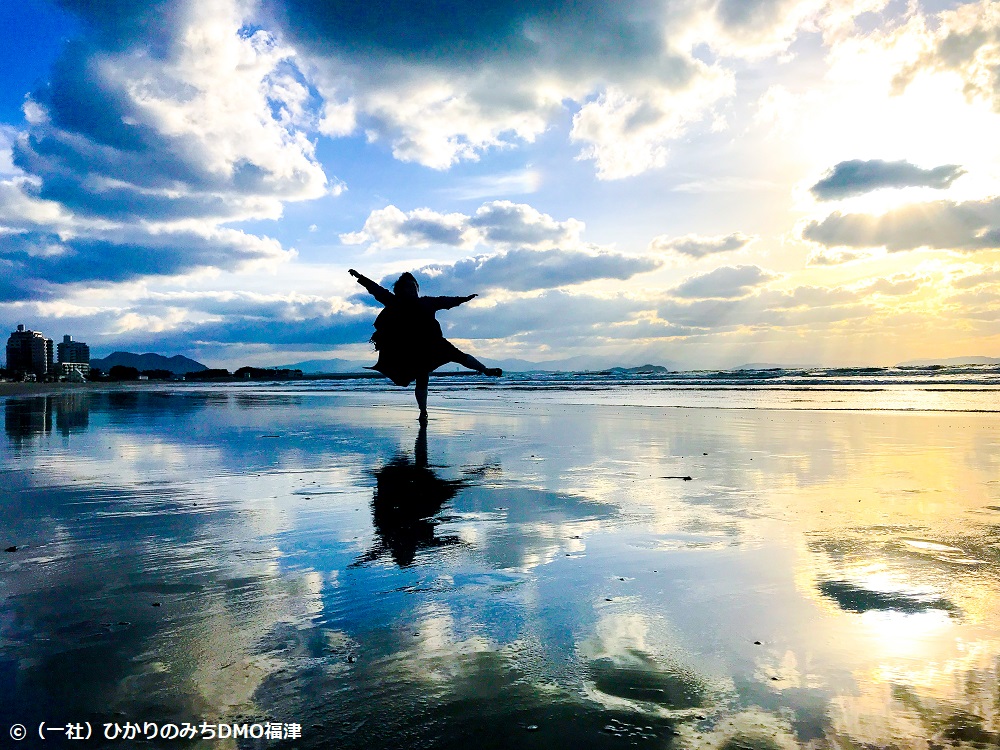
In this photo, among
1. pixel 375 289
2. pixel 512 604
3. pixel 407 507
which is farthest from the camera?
pixel 375 289

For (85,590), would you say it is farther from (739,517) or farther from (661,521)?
(739,517)

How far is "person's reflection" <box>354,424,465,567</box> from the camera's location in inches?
267

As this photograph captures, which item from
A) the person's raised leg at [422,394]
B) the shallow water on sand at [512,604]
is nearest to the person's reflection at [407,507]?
the shallow water on sand at [512,604]

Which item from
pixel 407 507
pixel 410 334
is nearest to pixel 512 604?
pixel 407 507

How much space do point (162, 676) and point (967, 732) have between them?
4.32m

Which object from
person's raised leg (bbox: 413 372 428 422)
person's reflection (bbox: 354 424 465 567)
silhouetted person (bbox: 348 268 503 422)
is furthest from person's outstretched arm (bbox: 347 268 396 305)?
person's reflection (bbox: 354 424 465 567)

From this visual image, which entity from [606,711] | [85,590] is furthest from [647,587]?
[85,590]

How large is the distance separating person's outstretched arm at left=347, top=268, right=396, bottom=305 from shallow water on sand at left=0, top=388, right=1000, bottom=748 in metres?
9.72

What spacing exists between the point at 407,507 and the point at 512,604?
13.0 feet

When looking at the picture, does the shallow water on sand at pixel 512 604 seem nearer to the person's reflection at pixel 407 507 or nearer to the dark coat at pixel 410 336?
the person's reflection at pixel 407 507

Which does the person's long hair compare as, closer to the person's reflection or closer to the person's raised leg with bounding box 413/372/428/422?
the person's raised leg with bounding box 413/372/428/422

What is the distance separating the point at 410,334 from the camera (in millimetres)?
21047

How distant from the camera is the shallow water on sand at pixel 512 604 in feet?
11.3

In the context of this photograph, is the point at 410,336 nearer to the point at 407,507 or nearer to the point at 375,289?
the point at 375,289
